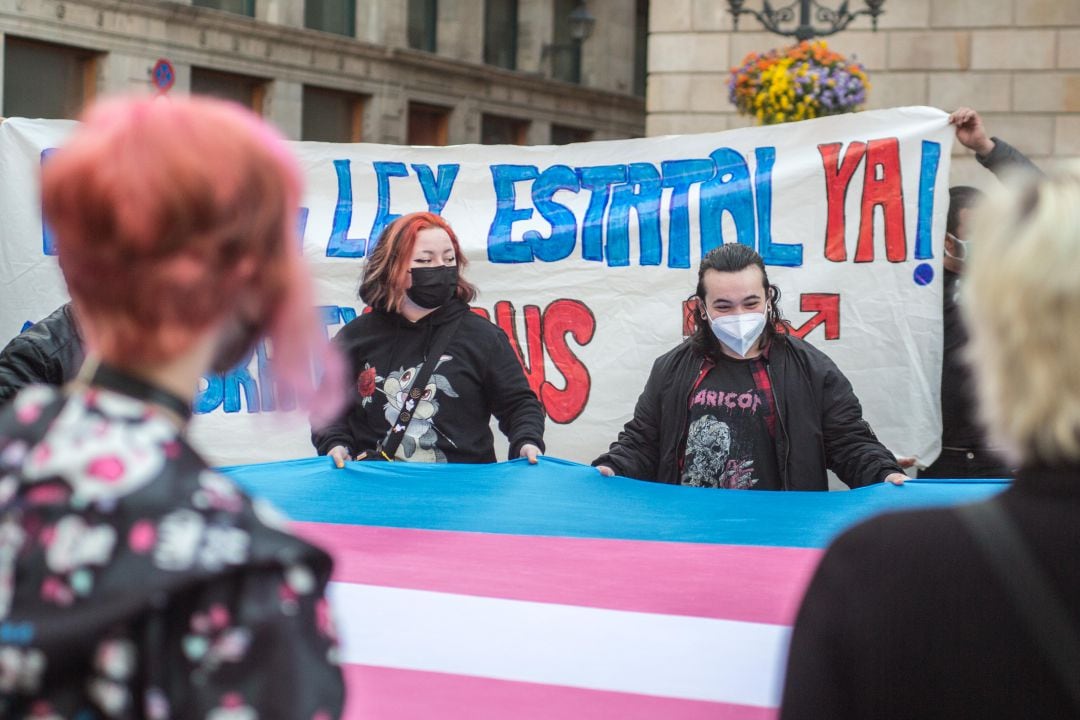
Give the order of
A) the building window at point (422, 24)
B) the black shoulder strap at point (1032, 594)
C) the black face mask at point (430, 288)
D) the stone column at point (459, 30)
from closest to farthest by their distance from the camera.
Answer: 1. the black shoulder strap at point (1032, 594)
2. the black face mask at point (430, 288)
3. the building window at point (422, 24)
4. the stone column at point (459, 30)

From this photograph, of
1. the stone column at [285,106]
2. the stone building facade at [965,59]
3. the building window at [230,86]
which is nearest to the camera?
the stone building facade at [965,59]

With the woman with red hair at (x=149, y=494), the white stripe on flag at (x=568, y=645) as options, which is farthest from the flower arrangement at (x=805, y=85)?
the woman with red hair at (x=149, y=494)

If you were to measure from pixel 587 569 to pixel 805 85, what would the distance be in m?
6.57

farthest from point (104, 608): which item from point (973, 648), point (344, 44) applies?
point (344, 44)

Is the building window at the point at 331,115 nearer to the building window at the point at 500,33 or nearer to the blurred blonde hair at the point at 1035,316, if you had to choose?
the building window at the point at 500,33

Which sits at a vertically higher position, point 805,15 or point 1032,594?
point 805,15

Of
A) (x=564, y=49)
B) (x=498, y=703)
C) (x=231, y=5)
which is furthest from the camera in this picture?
(x=564, y=49)

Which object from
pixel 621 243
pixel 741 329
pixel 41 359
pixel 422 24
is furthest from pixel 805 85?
pixel 422 24

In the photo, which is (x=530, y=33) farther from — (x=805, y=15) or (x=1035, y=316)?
(x=1035, y=316)

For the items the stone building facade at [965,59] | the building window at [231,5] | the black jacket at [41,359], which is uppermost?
the building window at [231,5]

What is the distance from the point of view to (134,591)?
4.13 feet

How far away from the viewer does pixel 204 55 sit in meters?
21.9

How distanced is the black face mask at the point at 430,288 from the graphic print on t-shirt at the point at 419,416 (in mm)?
260

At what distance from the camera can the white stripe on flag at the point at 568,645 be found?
2.48 metres
